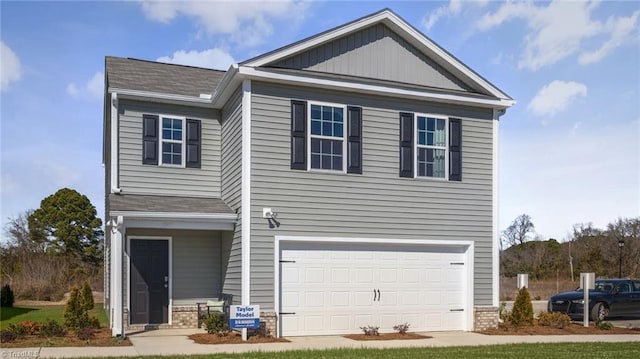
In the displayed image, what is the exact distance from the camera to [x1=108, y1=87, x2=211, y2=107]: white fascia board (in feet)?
53.4

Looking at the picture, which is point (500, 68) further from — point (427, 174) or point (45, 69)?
point (45, 69)

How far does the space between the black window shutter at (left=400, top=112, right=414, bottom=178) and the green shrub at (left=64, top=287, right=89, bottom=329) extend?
25.7 ft

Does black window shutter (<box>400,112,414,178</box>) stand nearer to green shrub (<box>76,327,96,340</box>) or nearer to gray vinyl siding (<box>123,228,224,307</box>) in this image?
gray vinyl siding (<box>123,228,224,307</box>)

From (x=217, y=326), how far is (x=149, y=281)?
2645mm

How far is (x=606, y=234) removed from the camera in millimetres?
40719

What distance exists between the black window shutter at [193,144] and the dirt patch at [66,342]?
15.8ft

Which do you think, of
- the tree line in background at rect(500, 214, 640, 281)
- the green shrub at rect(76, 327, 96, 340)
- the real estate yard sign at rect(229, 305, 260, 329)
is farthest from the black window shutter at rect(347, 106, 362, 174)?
the tree line in background at rect(500, 214, 640, 281)

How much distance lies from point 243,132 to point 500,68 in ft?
24.3

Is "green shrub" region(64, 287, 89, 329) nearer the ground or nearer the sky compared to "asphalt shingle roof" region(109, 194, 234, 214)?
nearer the ground

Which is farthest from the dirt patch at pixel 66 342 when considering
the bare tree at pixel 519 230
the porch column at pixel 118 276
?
the bare tree at pixel 519 230

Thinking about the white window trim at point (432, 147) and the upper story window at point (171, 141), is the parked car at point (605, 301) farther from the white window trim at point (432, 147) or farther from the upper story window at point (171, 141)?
the upper story window at point (171, 141)

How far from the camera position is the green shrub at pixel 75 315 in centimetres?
1480

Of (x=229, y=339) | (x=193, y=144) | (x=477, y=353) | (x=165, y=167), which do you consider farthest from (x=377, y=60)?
(x=477, y=353)

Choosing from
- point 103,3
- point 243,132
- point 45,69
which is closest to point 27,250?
point 45,69
